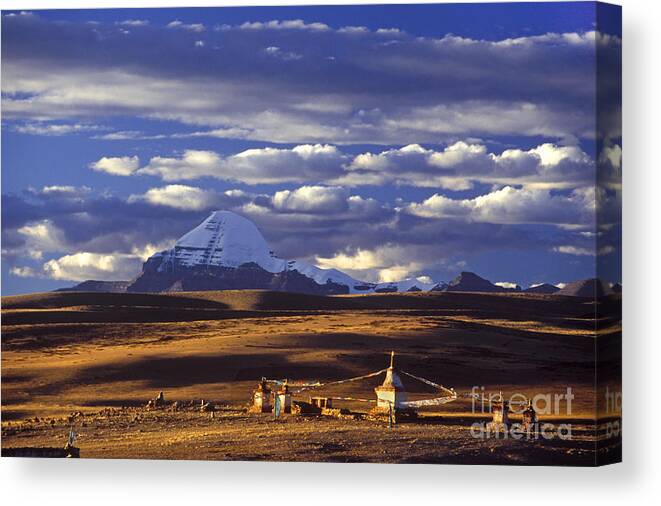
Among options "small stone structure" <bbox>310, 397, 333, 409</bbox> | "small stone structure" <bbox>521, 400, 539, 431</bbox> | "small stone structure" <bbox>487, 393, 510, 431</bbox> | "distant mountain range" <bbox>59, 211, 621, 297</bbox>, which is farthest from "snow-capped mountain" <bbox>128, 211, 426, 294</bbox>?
"small stone structure" <bbox>521, 400, 539, 431</bbox>

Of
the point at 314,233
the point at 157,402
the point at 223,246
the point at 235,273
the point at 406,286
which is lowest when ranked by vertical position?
the point at 157,402

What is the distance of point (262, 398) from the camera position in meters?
13.8

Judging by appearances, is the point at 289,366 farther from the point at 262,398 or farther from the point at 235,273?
the point at 235,273

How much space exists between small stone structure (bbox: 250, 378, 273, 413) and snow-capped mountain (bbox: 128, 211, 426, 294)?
2.66 feet

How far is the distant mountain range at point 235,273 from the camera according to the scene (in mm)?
13930

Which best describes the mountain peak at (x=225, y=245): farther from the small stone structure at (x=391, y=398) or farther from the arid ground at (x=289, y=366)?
the small stone structure at (x=391, y=398)

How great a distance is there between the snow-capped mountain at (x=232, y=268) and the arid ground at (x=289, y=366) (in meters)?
0.09

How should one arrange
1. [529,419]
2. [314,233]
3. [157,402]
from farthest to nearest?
[314,233] < [157,402] < [529,419]

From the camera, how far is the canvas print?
44.1 ft

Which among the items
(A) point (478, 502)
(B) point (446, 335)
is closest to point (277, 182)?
(B) point (446, 335)

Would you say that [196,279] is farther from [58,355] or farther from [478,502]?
[478,502]

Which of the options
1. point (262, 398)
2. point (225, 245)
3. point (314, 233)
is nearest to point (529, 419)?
point (262, 398)

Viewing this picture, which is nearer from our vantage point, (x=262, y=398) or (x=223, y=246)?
(x=262, y=398)

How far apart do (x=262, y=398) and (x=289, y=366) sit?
1.10 feet
